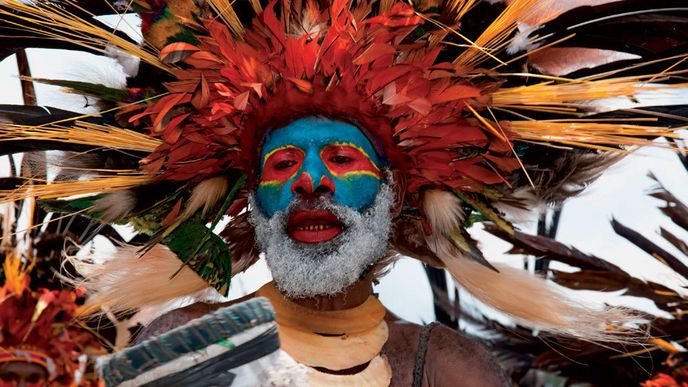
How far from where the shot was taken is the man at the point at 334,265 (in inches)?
113

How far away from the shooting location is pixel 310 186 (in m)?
2.88

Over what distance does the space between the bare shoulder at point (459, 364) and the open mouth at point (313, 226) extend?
0.51 metres

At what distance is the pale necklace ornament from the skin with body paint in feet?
0.83

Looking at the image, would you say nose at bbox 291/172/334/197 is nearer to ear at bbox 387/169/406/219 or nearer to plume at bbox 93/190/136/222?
ear at bbox 387/169/406/219

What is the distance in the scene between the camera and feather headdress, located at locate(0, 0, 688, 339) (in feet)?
9.57

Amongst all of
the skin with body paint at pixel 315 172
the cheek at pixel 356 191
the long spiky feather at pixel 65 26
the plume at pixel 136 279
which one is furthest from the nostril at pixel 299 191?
the long spiky feather at pixel 65 26

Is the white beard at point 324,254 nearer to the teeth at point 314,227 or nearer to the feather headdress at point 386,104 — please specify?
the teeth at point 314,227

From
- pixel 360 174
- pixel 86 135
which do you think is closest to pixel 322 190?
pixel 360 174

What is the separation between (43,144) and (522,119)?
1.71 metres

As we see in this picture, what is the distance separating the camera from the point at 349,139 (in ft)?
9.91

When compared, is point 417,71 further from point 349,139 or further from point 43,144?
point 43,144

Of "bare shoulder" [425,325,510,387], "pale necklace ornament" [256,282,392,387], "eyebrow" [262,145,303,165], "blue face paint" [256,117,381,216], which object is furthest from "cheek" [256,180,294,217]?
"bare shoulder" [425,325,510,387]

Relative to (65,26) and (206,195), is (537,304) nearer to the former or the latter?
(206,195)

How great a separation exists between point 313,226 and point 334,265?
154 mm
